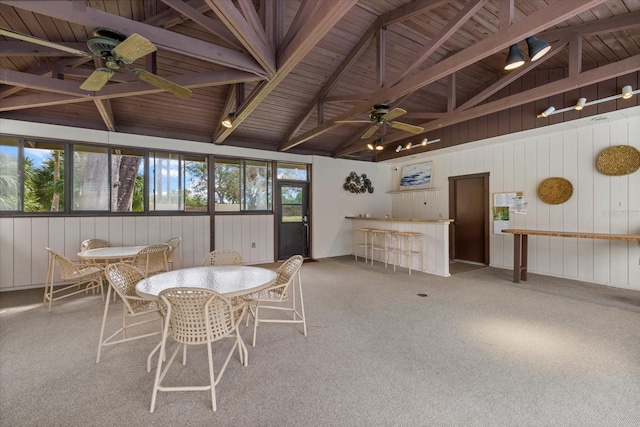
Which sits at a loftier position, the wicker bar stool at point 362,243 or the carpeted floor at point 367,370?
the wicker bar stool at point 362,243

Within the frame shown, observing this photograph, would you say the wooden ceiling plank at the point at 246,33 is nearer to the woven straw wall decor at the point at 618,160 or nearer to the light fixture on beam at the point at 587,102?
the light fixture on beam at the point at 587,102

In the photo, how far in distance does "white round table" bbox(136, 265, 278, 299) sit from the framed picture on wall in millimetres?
6169

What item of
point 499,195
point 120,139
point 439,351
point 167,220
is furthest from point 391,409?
point 120,139

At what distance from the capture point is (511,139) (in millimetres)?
5629

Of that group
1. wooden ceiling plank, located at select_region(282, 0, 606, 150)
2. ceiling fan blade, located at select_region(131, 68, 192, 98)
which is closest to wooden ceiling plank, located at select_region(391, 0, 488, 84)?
wooden ceiling plank, located at select_region(282, 0, 606, 150)

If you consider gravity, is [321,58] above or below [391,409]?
above

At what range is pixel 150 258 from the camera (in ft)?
12.8

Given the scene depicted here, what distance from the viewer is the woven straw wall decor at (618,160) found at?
428 centimetres

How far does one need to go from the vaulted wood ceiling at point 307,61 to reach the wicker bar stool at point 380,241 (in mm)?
2142

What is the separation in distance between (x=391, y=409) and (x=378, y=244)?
17.1 feet

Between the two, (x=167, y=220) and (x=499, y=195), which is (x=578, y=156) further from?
(x=167, y=220)

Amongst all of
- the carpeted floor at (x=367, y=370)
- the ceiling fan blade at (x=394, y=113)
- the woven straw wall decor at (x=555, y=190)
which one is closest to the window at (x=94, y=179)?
the carpeted floor at (x=367, y=370)

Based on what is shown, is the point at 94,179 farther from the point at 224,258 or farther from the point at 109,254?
the point at 224,258

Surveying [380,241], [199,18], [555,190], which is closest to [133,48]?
[199,18]
